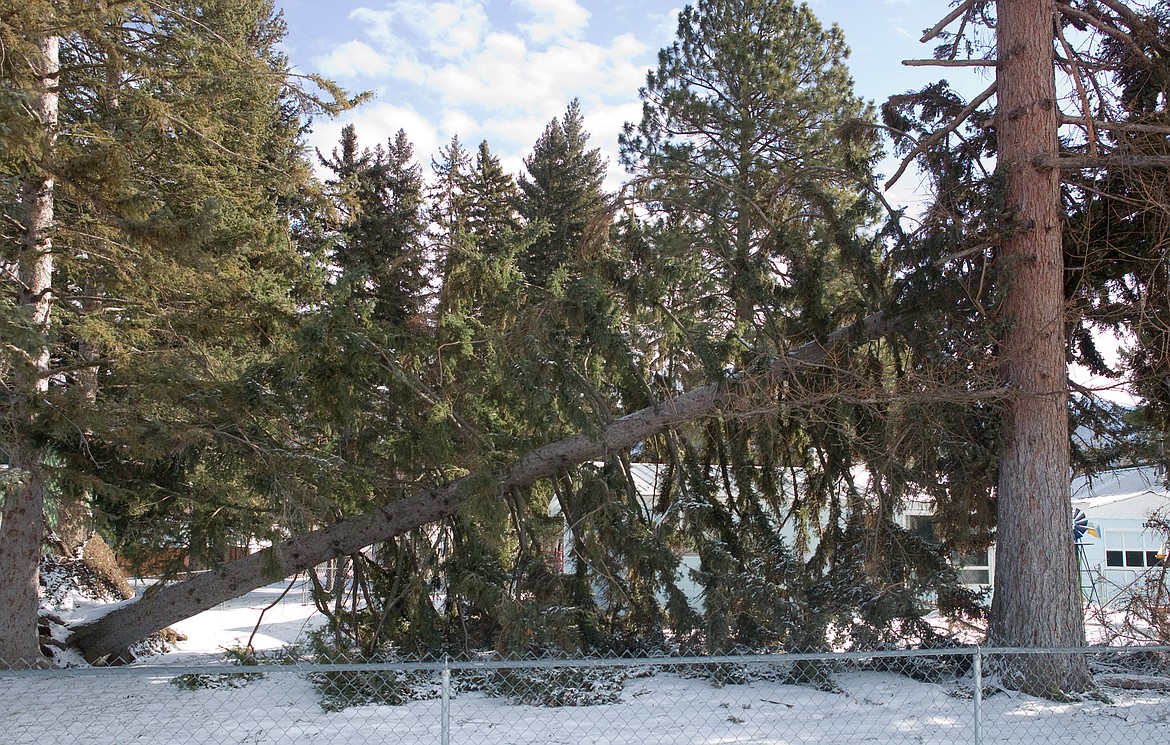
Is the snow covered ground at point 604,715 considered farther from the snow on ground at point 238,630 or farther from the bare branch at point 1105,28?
the bare branch at point 1105,28

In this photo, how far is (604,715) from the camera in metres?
6.43

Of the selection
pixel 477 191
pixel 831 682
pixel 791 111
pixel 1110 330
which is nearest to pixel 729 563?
pixel 831 682

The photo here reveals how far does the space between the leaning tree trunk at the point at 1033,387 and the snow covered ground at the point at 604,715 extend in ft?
1.98

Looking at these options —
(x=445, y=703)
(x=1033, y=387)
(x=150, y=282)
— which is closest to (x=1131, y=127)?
(x=1033, y=387)

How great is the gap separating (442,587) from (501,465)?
5.02ft

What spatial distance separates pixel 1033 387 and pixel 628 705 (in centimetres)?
432

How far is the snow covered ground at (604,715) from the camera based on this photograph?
19.0 feet

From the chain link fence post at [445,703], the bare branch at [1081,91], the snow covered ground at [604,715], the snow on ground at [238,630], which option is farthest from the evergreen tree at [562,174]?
the chain link fence post at [445,703]

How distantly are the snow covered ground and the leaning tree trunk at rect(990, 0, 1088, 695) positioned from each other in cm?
60

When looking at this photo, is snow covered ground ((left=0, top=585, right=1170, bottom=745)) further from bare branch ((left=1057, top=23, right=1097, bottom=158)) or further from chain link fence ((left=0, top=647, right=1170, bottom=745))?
bare branch ((left=1057, top=23, right=1097, bottom=158))

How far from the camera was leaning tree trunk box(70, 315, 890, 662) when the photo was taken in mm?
7930

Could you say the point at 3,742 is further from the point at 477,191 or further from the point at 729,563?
the point at 477,191

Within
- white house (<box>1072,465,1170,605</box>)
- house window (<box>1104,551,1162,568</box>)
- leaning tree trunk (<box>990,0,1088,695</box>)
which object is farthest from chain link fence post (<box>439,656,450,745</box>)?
house window (<box>1104,551,1162,568</box>)

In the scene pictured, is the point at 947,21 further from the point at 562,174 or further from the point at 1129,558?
the point at 562,174
